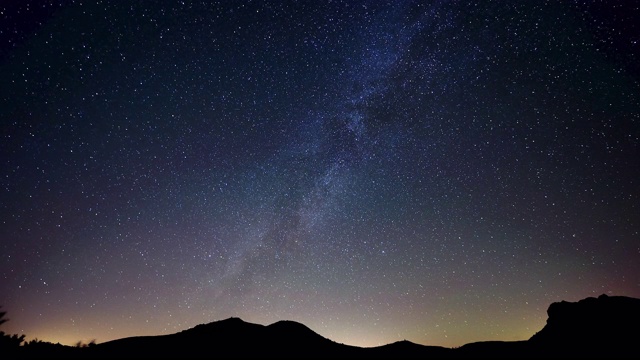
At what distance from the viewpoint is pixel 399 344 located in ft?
56.1

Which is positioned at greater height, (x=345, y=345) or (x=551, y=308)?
(x=551, y=308)

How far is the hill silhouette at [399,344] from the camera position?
13.4m

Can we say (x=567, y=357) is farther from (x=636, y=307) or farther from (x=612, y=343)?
(x=636, y=307)

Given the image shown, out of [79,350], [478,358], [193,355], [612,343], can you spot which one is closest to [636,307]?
[612,343]

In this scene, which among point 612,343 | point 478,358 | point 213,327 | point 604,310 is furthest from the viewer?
point 213,327

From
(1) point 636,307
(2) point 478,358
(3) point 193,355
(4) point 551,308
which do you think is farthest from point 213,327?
(1) point 636,307

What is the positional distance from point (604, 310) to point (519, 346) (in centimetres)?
428

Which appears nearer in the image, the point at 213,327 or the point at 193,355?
the point at 193,355

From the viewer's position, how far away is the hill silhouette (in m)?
13.4

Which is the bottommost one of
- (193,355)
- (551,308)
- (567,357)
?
(567,357)

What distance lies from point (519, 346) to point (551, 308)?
405cm

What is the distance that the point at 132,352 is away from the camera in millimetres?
15797

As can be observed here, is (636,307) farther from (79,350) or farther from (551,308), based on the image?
(79,350)

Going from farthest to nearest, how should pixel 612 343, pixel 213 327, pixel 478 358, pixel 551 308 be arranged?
pixel 213 327, pixel 551 308, pixel 478 358, pixel 612 343
